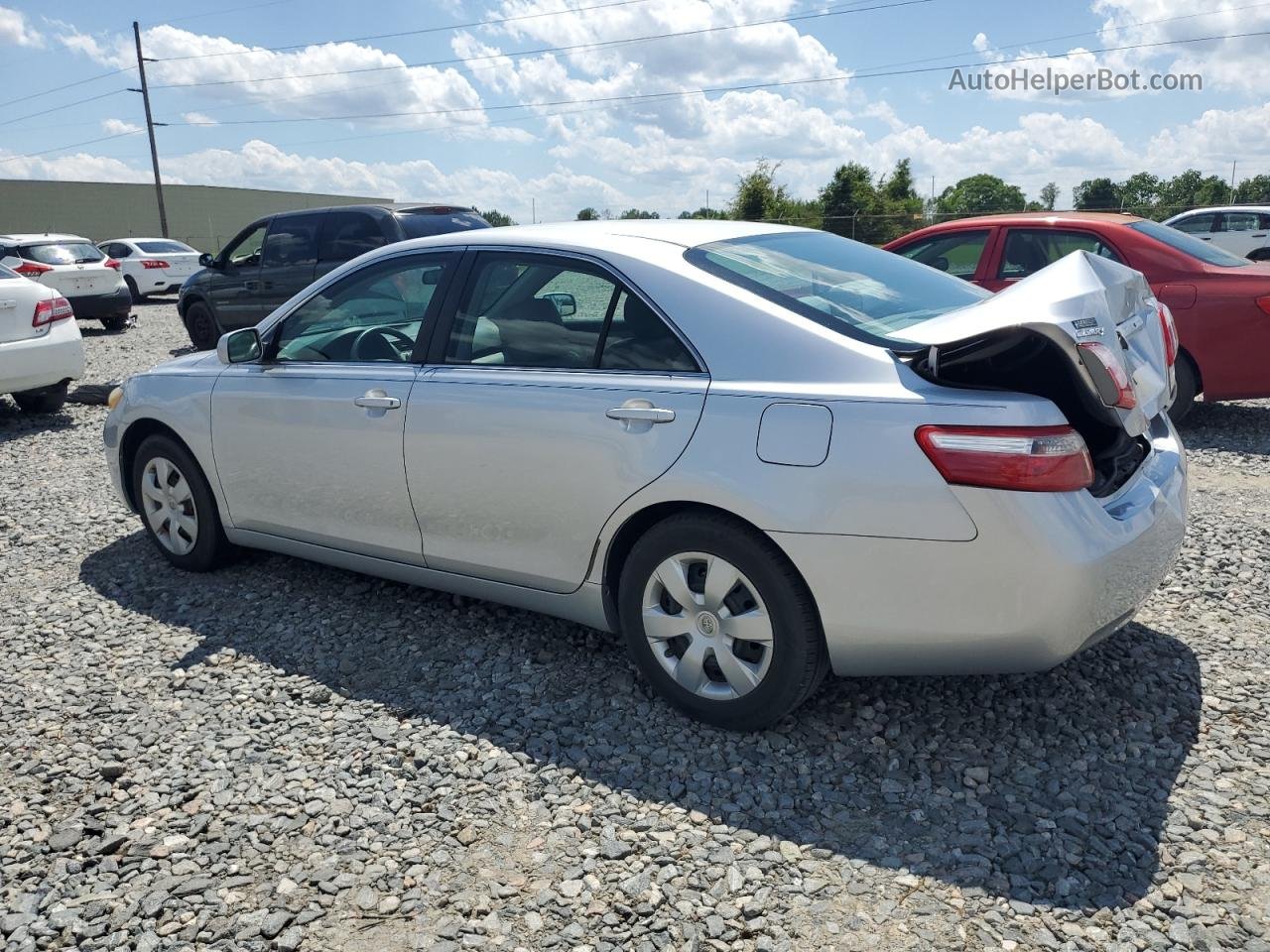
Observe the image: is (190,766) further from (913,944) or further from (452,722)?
(913,944)

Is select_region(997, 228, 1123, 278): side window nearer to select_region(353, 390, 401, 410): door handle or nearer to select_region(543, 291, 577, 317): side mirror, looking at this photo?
select_region(543, 291, 577, 317): side mirror

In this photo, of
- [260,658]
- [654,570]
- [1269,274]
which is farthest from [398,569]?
[1269,274]

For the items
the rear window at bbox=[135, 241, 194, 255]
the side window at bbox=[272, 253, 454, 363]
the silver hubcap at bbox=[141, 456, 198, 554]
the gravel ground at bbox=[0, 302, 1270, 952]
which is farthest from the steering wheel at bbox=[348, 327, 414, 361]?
the rear window at bbox=[135, 241, 194, 255]

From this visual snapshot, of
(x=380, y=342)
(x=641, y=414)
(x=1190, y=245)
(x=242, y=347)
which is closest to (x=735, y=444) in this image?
(x=641, y=414)

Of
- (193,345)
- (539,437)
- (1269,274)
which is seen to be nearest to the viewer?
(539,437)

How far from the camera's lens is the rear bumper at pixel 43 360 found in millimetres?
8450

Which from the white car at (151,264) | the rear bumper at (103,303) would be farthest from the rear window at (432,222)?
the white car at (151,264)

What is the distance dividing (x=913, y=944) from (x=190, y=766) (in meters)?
2.27

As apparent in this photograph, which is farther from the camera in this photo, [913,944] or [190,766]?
[190,766]

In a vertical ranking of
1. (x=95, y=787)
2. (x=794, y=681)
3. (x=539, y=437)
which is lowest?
(x=95, y=787)

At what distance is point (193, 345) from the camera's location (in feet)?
46.3

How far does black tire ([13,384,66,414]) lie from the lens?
9438 mm

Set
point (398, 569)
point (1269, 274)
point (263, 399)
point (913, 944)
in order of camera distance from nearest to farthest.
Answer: point (913, 944) → point (398, 569) → point (263, 399) → point (1269, 274)

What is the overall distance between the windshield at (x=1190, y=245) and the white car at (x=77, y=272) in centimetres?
1511
